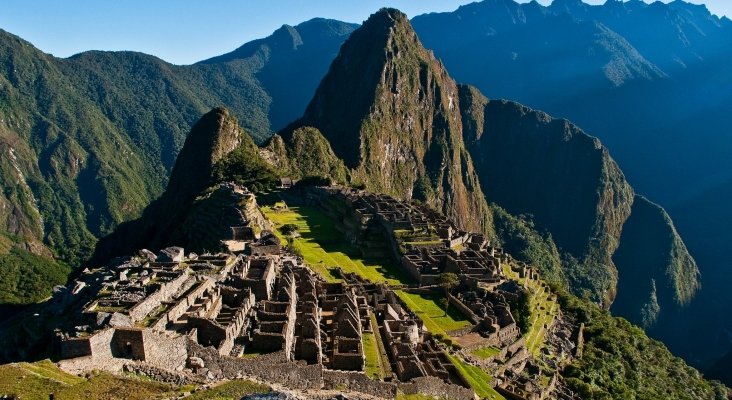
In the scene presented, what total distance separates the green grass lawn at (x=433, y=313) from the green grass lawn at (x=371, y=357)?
11.9m

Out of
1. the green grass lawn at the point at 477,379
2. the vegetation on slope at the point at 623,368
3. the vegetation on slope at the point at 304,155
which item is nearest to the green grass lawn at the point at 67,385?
the green grass lawn at the point at 477,379

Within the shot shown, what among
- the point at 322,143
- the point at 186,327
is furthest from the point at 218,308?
the point at 322,143

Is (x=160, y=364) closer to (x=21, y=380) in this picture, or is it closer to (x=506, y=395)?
(x=21, y=380)

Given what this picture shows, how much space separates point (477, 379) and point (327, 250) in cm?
2993

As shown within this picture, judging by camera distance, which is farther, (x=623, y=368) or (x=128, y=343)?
(x=623, y=368)

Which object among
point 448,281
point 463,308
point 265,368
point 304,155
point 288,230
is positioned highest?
point 304,155

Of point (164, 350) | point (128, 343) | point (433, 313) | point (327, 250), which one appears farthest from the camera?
point (327, 250)

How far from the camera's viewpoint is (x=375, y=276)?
5691cm

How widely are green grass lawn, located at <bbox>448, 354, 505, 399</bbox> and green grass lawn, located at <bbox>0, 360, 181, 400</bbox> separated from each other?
65.7ft

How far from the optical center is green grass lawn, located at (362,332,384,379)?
27.8 m

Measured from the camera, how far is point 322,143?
162 m

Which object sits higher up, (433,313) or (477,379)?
(433,313)

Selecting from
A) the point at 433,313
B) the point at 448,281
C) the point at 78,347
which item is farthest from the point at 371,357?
the point at 448,281

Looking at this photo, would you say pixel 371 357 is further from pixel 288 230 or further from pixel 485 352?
pixel 288 230
